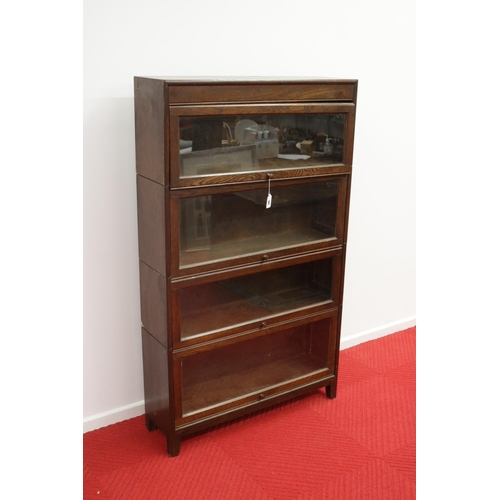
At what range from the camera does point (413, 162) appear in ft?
10.6

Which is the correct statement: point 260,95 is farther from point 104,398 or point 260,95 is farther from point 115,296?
point 104,398

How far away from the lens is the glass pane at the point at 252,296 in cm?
237

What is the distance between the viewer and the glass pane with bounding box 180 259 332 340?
237cm

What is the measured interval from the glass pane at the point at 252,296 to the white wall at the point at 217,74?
0.95 ft

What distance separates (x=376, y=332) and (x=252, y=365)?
3.29ft

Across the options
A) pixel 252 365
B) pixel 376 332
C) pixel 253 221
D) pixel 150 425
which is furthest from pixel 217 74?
pixel 376 332

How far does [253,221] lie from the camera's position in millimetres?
2428

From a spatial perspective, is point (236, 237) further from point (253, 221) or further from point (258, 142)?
point (258, 142)

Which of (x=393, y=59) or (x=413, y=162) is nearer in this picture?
(x=393, y=59)

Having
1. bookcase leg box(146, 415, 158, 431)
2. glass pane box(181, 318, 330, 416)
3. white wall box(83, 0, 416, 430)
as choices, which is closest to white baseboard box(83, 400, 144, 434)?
white wall box(83, 0, 416, 430)

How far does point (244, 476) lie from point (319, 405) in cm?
64

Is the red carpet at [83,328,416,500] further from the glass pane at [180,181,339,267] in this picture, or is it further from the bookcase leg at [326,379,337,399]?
the glass pane at [180,181,339,267]

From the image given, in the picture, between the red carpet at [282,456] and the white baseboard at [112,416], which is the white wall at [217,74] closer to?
the white baseboard at [112,416]
